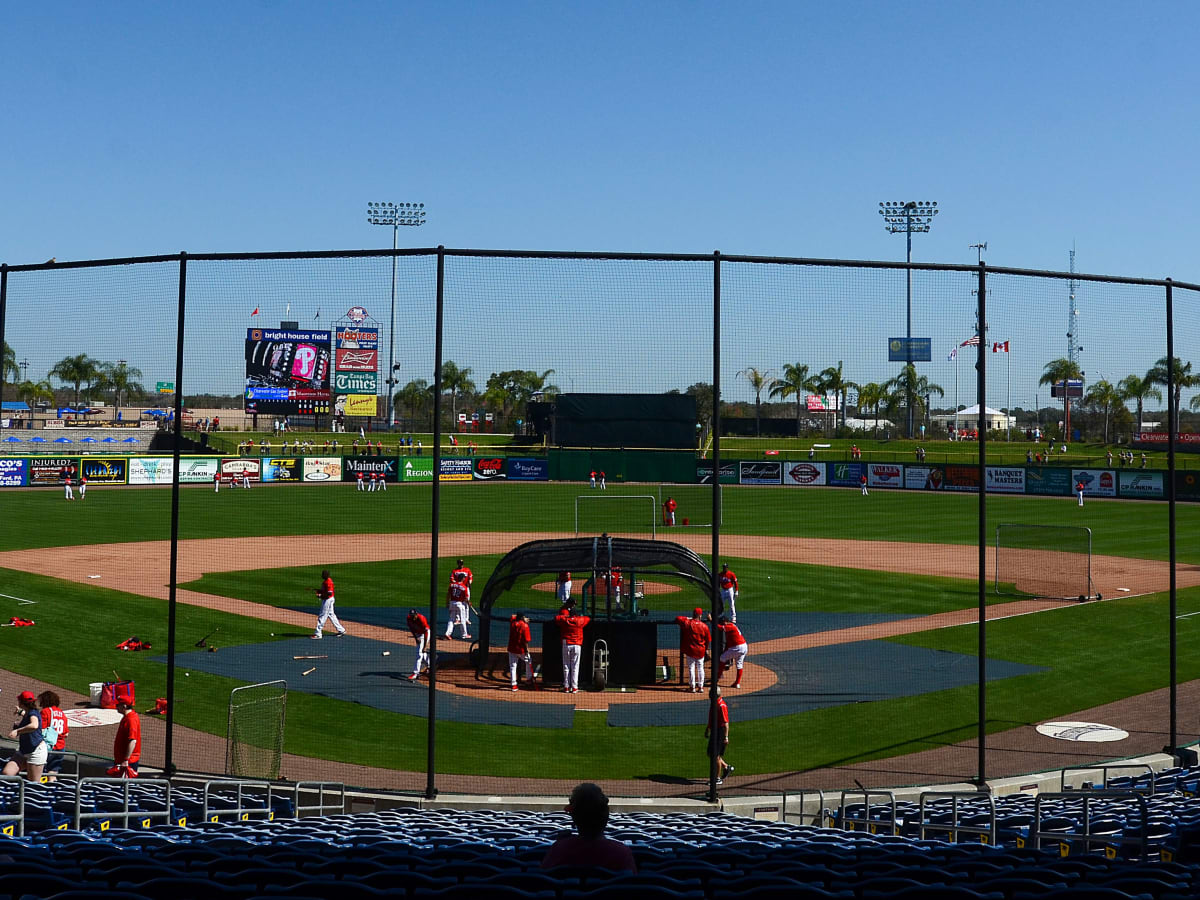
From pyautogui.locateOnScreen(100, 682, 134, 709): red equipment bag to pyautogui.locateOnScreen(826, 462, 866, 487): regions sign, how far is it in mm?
51514

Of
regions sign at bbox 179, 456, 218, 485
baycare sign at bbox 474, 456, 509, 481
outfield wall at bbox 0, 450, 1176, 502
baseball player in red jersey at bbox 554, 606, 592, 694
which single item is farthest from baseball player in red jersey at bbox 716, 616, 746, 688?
regions sign at bbox 179, 456, 218, 485

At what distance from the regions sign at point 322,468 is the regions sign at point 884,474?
3265cm

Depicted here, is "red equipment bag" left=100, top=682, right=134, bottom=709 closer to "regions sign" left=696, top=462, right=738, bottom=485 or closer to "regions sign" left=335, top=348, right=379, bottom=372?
"regions sign" left=335, top=348, right=379, bottom=372

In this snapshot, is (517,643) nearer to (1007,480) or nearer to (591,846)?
(591,846)

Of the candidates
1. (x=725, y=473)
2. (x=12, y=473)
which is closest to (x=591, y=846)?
(x=725, y=473)

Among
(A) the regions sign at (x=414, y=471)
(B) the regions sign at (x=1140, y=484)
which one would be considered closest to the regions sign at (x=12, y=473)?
(A) the regions sign at (x=414, y=471)

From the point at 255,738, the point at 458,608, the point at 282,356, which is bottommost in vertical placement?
the point at 255,738

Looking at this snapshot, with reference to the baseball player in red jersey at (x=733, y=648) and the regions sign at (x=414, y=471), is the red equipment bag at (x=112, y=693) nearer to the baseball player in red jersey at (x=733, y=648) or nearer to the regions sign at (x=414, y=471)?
the baseball player in red jersey at (x=733, y=648)

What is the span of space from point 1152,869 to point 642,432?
10055mm

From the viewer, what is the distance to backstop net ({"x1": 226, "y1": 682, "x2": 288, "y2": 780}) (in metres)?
11.9

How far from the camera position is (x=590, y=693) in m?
17.1

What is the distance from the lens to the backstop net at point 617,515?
129 feet

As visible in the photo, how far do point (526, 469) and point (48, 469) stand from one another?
26.8 metres

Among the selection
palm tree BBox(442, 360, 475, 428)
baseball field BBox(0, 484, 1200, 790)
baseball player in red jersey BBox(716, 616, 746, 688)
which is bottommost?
baseball field BBox(0, 484, 1200, 790)
